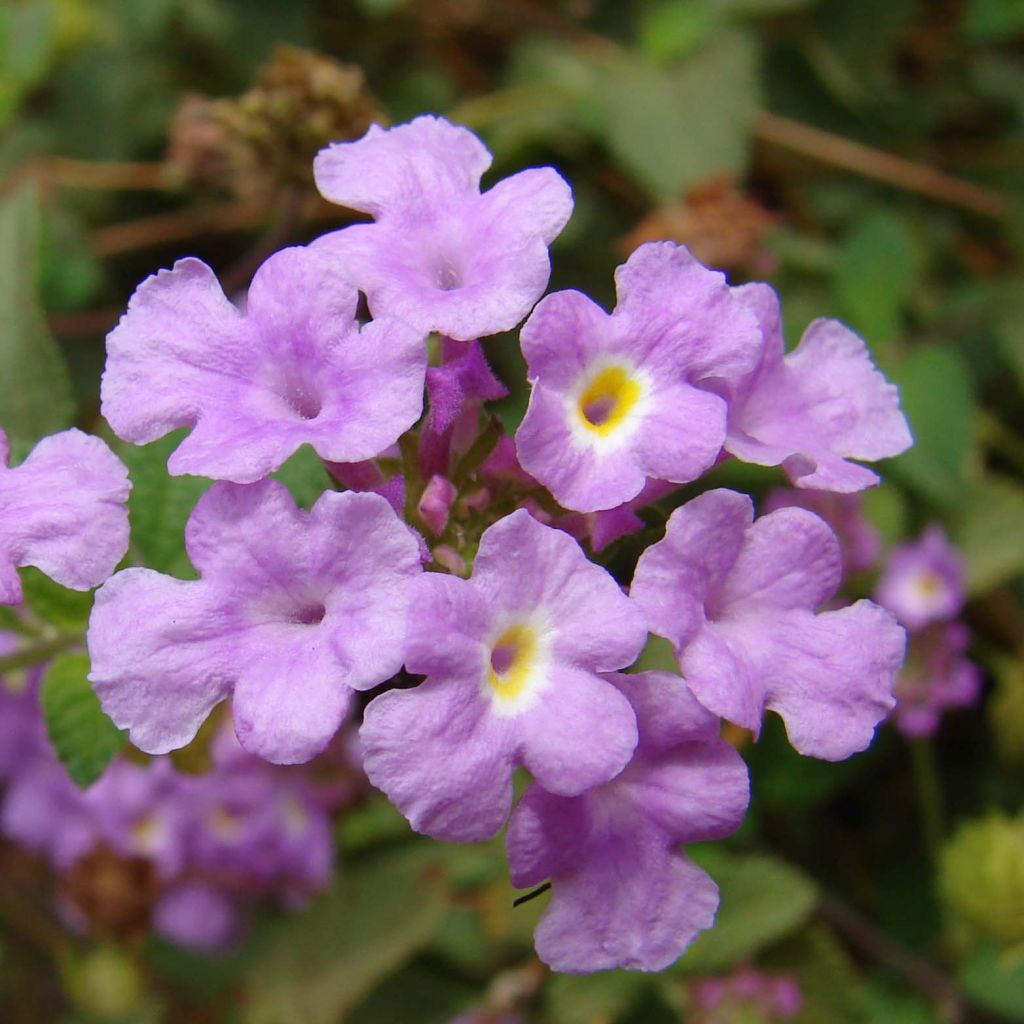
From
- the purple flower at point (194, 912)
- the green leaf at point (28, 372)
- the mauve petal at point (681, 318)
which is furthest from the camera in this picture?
the purple flower at point (194, 912)

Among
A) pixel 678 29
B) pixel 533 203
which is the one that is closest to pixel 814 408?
pixel 533 203

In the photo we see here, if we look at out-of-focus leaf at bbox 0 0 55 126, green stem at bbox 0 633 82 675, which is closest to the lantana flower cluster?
green stem at bbox 0 633 82 675

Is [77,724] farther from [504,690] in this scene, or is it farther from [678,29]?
[678,29]

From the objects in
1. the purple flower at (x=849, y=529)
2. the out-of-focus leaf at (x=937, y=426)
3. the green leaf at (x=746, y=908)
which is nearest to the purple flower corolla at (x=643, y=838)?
the green leaf at (x=746, y=908)

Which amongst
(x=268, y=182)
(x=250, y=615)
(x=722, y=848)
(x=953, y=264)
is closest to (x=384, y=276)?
(x=250, y=615)

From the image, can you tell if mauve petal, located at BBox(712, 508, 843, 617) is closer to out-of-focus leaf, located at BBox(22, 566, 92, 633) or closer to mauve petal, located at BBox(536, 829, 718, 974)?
mauve petal, located at BBox(536, 829, 718, 974)

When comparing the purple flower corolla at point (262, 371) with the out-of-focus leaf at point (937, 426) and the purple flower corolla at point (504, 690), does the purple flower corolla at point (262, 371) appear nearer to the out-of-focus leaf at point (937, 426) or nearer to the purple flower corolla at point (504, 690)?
the purple flower corolla at point (504, 690)
